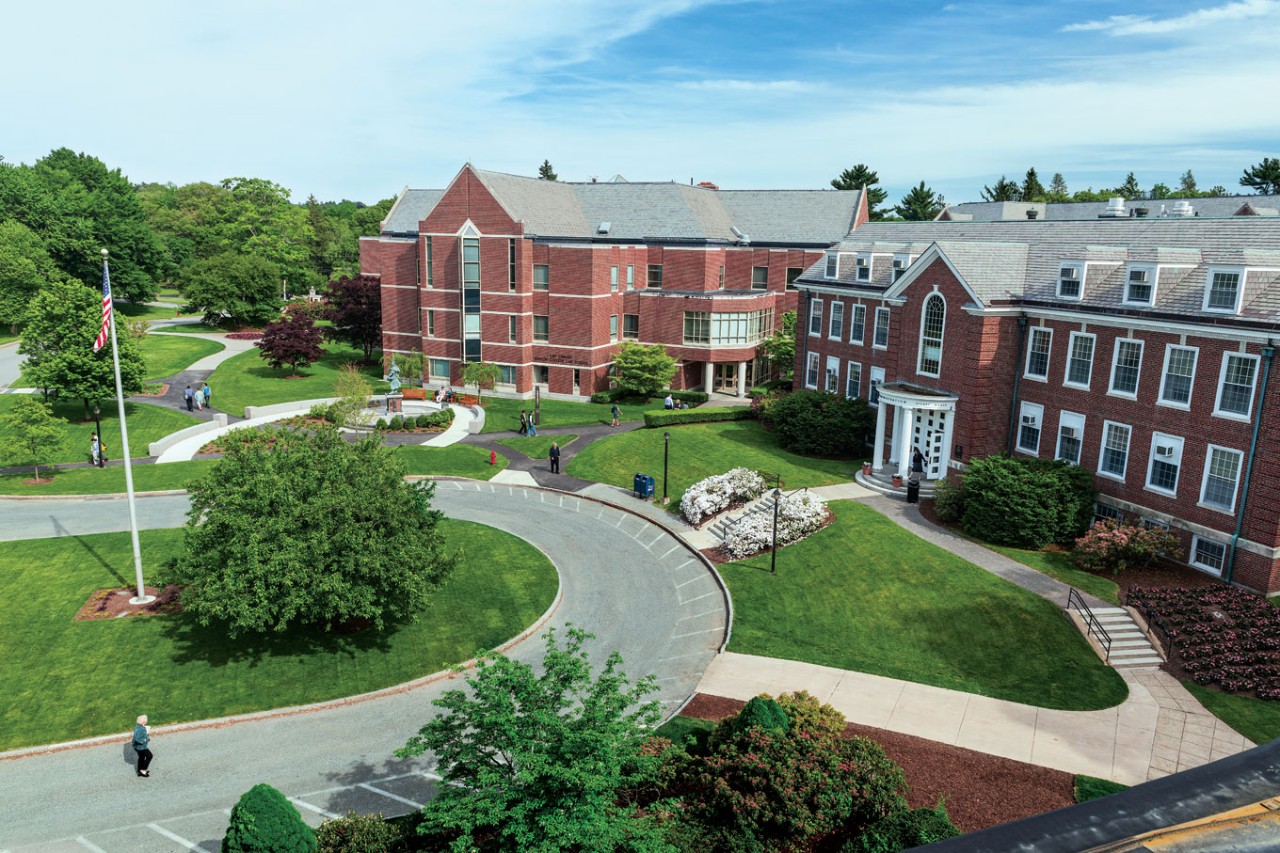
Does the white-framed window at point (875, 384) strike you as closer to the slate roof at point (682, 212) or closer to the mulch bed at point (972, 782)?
the slate roof at point (682, 212)

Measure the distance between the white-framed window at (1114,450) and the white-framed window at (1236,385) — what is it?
12.1 ft

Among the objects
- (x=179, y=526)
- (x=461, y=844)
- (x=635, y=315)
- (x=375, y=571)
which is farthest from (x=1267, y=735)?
(x=635, y=315)

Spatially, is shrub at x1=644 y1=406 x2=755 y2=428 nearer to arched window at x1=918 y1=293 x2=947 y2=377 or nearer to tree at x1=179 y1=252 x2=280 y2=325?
arched window at x1=918 y1=293 x2=947 y2=377

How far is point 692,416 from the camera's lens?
54969 mm

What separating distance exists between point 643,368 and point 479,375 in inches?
475

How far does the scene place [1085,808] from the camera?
468 centimetres

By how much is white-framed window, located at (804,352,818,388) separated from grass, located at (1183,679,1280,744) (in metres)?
31.3

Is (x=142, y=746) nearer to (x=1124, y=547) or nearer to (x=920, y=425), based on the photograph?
(x=1124, y=547)

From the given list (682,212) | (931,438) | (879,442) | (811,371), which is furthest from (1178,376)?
(682,212)

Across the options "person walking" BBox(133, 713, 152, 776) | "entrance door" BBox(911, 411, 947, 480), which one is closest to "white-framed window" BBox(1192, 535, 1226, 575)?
"entrance door" BBox(911, 411, 947, 480)

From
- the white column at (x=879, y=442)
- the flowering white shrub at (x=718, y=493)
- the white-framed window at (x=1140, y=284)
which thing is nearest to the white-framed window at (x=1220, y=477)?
the white-framed window at (x=1140, y=284)

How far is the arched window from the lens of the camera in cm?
4000

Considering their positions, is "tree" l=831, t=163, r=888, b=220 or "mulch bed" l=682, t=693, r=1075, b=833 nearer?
"mulch bed" l=682, t=693, r=1075, b=833

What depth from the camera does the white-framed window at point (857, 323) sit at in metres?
48.0
